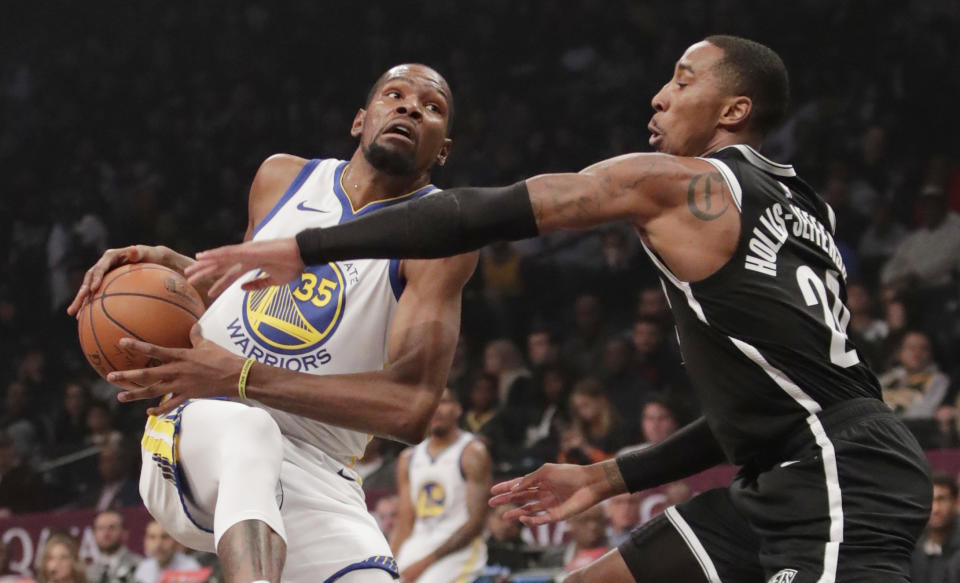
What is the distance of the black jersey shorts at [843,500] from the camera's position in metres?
2.95

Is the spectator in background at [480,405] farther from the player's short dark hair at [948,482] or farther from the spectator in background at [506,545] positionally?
the player's short dark hair at [948,482]

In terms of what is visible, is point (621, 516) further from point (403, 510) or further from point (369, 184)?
point (369, 184)

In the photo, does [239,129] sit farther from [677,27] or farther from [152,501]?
[152,501]

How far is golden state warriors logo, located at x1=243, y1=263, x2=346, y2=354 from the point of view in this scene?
384 centimetres

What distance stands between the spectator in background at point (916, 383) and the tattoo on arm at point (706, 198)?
5.34 meters

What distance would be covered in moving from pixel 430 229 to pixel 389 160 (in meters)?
1.18

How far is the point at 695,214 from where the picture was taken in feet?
9.99

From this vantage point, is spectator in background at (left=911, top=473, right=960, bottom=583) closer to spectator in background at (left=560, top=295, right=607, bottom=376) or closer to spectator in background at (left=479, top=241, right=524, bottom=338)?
spectator in background at (left=560, top=295, right=607, bottom=376)

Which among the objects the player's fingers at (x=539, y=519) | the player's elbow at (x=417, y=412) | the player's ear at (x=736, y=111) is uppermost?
the player's ear at (x=736, y=111)

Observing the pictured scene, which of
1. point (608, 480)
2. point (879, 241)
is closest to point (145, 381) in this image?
point (608, 480)

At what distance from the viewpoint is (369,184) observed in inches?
165

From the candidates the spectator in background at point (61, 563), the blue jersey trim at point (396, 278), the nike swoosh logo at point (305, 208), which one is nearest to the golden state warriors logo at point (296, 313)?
the blue jersey trim at point (396, 278)

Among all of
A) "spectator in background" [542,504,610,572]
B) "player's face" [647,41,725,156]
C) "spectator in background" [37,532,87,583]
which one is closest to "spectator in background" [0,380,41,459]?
"spectator in background" [37,532,87,583]

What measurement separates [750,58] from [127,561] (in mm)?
6741
